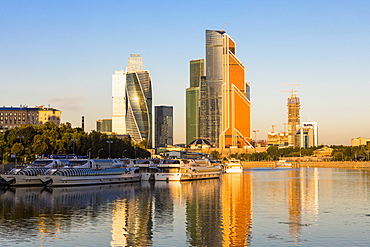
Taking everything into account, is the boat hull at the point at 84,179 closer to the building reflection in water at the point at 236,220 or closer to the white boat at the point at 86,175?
the white boat at the point at 86,175

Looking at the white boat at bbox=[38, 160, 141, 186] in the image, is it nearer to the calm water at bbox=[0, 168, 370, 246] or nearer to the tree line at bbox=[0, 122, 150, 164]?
the calm water at bbox=[0, 168, 370, 246]

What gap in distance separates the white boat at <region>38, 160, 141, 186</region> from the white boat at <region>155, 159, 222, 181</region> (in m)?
6.85

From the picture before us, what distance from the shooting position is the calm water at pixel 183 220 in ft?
159

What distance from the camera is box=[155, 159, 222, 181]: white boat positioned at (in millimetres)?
136375

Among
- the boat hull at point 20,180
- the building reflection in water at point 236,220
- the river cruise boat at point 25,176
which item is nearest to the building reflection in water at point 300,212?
the building reflection in water at point 236,220

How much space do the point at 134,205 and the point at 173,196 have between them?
16.8 metres

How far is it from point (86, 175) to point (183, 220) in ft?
197

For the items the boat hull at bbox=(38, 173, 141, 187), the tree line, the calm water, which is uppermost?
the tree line

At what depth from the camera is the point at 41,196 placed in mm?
89188

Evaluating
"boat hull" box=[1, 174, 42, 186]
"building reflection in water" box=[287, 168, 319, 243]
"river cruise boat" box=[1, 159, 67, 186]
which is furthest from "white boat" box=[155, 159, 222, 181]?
"building reflection in water" box=[287, 168, 319, 243]

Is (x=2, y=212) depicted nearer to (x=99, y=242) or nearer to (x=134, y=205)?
(x=134, y=205)

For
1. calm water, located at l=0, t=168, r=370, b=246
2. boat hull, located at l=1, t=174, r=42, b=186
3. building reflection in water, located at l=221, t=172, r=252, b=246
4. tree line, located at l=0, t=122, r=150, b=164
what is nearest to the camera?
building reflection in water, located at l=221, t=172, r=252, b=246

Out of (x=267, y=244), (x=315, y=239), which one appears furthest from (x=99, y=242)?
(x=315, y=239)

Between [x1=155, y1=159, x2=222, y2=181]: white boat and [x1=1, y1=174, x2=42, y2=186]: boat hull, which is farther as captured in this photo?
[x1=155, y1=159, x2=222, y2=181]: white boat
